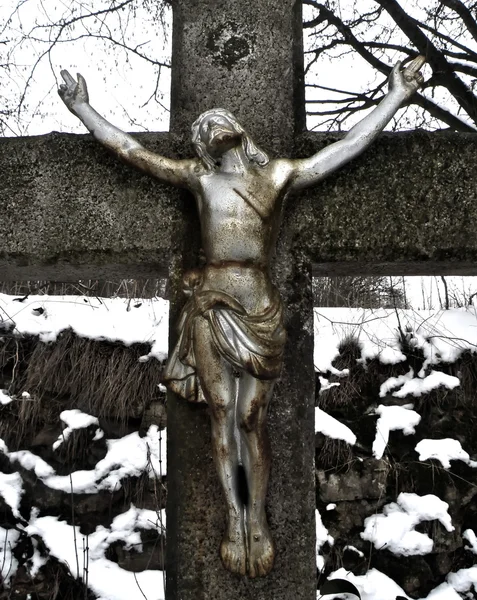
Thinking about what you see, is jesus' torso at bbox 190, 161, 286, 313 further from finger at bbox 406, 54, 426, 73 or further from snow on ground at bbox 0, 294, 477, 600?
snow on ground at bbox 0, 294, 477, 600

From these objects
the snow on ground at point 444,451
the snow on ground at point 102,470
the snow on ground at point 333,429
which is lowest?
the snow on ground at point 102,470

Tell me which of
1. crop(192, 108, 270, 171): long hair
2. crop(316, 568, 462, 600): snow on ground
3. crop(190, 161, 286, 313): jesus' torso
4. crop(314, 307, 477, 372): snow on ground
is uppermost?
crop(192, 108, 270, 171): long hair

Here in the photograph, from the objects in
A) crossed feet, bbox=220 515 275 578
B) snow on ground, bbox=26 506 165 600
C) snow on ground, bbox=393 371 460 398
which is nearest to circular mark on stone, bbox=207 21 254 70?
crossed feet, bbox=220 515 275 578

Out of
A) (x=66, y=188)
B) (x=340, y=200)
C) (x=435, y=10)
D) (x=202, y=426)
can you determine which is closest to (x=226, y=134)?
(x=340, y=200)

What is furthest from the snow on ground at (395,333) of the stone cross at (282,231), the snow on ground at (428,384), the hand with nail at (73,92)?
the hand with nail at (73,92)

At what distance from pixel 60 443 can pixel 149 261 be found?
215 cm

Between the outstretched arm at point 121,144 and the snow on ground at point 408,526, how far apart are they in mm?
2382

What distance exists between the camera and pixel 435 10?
15.5 ft

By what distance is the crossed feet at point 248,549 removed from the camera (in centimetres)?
141

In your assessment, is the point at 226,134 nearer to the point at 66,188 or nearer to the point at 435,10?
the point at 66,188

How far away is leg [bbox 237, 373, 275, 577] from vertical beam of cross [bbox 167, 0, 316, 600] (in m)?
0.10

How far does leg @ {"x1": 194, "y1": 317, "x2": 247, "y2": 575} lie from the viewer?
4.55 feet

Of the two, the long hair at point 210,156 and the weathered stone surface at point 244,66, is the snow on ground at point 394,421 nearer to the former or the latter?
the weathered stone surface at point 244,66

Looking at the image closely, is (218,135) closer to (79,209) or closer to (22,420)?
(79,209)
